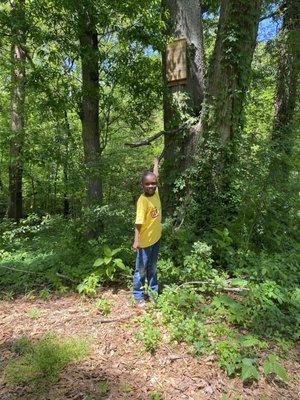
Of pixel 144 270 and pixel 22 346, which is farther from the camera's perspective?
pixel 144 270

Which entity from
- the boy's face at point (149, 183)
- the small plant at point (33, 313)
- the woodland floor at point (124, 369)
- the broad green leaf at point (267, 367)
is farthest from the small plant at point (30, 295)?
the broad green leaf at point (267, 367)

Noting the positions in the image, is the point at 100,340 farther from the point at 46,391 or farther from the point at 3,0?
the point at 3,0

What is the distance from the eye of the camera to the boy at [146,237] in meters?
4.48

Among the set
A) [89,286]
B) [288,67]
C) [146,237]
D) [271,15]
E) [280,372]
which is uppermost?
[271,15]

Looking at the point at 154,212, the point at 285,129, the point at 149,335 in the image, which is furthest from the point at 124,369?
the point at 285,129

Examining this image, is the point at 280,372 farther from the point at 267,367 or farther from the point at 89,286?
the point at 89,286

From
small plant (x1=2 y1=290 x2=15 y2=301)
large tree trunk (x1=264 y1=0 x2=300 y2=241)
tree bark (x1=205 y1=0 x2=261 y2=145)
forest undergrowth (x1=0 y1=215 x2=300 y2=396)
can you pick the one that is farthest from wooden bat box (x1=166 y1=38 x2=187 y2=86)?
small plant (x1=2 y1=290 x2=15 y2=301)

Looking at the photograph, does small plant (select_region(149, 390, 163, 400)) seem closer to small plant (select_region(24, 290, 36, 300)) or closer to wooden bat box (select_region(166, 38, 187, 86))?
small plant (select_region(24, 290, 36, 300))

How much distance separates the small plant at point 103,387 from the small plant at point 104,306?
110 cm

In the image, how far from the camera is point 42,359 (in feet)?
11.8

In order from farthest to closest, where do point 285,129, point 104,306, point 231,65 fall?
1. point 285,129
2. point 231,65
3. point 104,306

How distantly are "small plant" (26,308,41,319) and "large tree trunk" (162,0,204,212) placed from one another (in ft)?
9.66

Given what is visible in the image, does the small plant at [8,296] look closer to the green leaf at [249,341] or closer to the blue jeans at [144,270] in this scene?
the blue jeans at [144,270]

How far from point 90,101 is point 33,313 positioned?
5.19 metres
